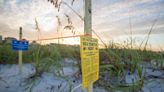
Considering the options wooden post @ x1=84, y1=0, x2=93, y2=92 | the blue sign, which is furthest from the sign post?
the blue sign

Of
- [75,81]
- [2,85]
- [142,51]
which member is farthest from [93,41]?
[142,51]

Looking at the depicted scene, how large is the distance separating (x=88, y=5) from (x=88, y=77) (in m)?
0.56

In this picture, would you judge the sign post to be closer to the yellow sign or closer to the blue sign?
the yellow sign

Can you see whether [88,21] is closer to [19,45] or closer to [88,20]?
[88,20]

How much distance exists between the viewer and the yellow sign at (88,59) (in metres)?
1.57

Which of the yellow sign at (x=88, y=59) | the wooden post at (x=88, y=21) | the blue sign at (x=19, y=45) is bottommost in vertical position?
the yellow sign at (x=88, y=59)

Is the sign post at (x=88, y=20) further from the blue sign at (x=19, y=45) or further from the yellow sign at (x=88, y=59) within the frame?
the blue sign at (x=19, y=45)

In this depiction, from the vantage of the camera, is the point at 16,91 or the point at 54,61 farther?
the point at 54,61

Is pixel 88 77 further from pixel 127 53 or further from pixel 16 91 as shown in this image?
pixel 127 53

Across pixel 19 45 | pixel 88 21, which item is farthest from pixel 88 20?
pixel 19 45

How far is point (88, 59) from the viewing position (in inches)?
65.5

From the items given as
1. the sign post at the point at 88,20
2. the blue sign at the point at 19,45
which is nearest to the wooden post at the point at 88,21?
the sign post at the point at 88,20

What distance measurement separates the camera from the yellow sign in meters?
1.57

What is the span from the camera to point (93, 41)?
5.98 ft
